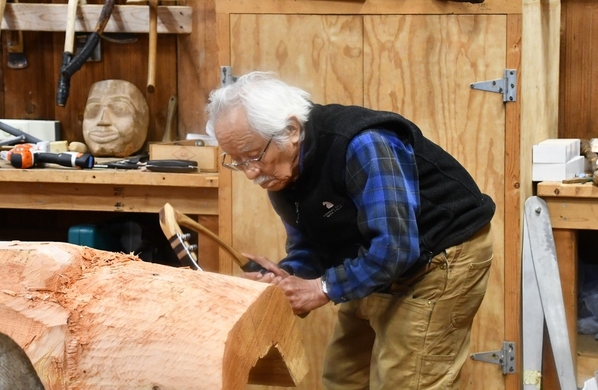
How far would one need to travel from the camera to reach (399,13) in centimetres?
328

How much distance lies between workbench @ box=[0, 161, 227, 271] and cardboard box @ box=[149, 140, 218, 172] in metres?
0.09

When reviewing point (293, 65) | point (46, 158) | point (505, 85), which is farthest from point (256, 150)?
point (46, 158)

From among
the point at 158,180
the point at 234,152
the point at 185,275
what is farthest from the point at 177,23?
the point at 185,275

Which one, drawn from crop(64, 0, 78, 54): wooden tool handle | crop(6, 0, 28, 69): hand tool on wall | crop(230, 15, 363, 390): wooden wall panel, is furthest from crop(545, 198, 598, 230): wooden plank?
crop(6, 0, 28, 69): hand tool on wall

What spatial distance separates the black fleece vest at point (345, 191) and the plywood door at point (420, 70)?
2.13ft

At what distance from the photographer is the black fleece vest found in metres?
2.48

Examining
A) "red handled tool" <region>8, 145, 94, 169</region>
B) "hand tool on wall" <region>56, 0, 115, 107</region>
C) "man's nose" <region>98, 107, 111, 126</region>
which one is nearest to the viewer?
"red handled tool" <region>8, 145, 94, 169</region>

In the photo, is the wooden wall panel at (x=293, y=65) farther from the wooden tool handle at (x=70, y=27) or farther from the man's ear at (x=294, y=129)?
the wooden tool handle at (x=70, y=27)

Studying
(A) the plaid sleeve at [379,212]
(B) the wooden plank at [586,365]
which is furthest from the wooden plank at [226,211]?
(B) the wooden plank at [586,365]

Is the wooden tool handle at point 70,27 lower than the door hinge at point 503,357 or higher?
higher

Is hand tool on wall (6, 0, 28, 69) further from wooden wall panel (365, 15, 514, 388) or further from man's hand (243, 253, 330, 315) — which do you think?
man's hand (243, 253, 330, 315)

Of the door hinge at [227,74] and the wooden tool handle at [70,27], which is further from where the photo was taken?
the wooden tool handle at [70,27]

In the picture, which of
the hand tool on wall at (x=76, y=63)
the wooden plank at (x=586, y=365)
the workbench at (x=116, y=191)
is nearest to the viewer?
the wooden plank at (x=586, y=365)

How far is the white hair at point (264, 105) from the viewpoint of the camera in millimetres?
2400
